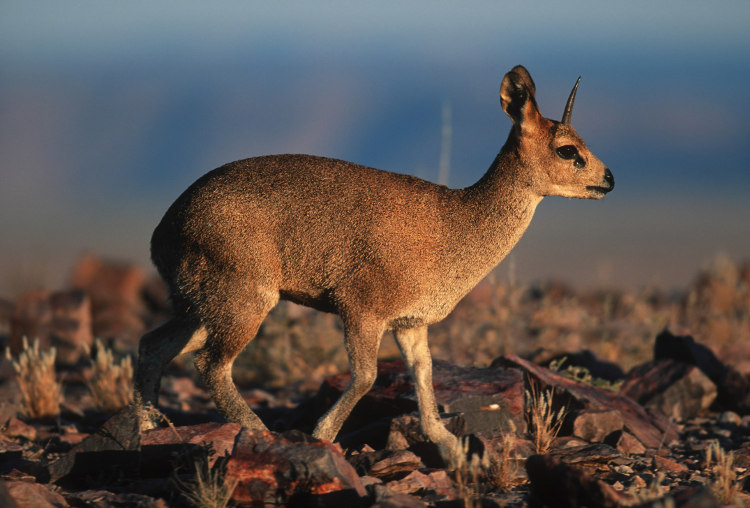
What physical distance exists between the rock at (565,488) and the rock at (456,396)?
8.04 feet

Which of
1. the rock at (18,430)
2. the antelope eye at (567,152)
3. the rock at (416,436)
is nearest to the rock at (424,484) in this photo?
the rock at (416,436)

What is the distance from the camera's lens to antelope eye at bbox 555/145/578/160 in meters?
7.79

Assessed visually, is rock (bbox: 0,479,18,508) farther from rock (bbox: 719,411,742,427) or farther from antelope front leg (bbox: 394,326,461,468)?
rock (bbox: 719,411,742,427)

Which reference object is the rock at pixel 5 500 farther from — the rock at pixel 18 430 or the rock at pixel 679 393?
the rock at pixel 679 393

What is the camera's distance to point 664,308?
19.5 meters

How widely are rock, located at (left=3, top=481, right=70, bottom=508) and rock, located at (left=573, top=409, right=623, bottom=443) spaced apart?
495cm

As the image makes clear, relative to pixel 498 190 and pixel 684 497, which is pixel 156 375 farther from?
pixel 684 497

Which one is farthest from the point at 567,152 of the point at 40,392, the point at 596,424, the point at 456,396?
the point at 40,392

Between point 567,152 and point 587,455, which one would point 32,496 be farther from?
point 567,152

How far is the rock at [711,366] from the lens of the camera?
10.6m

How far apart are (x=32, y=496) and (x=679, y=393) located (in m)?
7.81

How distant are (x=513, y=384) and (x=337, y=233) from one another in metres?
2.65

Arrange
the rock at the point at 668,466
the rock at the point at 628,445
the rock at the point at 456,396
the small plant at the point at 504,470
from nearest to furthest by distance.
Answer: the small plant at the point at 504,470 < the rock at the point at 668,466 < the rock at the point at 628,445 < the rock at the point at 456,396

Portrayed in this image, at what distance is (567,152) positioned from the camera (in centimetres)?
780
